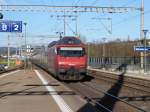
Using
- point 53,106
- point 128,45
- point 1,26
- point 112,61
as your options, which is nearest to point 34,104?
point 53,106

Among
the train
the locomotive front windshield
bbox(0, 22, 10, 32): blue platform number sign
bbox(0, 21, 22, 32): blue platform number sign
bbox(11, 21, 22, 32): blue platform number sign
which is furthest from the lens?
bbox(11, 21, 22, 32): blue platform number sign

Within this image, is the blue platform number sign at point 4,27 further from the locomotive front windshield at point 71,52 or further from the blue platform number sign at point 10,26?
the locomotive front windshield at point 71,52

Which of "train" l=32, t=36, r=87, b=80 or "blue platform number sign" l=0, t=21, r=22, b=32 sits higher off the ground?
"blue platform number sign" l=0, t=21, r=22, b=32

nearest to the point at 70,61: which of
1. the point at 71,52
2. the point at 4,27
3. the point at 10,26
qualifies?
the point at 71,52

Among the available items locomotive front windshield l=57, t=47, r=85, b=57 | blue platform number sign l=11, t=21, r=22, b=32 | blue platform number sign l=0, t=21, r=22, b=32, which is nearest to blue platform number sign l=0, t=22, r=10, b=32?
blue platform number sign l=0, t=21, r=22, b=32

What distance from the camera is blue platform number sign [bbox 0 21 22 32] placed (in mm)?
43469

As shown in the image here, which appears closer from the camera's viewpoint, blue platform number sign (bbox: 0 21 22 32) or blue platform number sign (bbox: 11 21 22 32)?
blue platform number sign (bbox: 0 21 22 32)

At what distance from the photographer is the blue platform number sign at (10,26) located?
4347 centimetres

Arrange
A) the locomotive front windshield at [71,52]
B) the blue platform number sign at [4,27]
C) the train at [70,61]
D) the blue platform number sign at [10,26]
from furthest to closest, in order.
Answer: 1. the blue platform number sign at [10,26]
2. the blue platform number sign at [4,27]
3. the locomotive front windshield at [71,52]
4. the train at [70,61]

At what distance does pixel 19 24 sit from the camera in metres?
45.6

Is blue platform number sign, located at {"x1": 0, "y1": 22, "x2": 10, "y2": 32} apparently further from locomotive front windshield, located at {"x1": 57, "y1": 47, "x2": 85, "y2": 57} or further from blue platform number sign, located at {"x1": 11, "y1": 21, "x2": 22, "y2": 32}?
locomotive front windshield, located at {"x1": 57, "y1": 47, "x2": 85, "y2": 57}

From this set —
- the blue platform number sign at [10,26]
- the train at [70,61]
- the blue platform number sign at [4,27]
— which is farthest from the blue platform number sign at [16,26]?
the train at [70,61]

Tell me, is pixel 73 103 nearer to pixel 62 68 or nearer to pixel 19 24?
pixel 62 68

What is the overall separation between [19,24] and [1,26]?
235 centimetres
